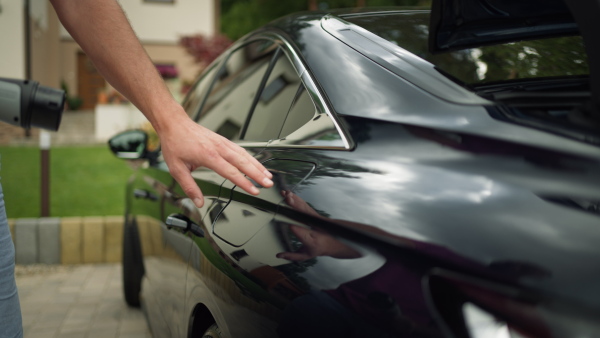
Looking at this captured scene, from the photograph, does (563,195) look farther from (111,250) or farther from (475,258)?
(111,250)

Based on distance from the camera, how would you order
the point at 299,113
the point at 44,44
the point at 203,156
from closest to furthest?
the point at 203,156
the point at 299,113
the point at 44,44

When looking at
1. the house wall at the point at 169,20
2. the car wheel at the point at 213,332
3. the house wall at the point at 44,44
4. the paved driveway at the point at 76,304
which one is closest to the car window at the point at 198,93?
the car wheel at the point at 213,332

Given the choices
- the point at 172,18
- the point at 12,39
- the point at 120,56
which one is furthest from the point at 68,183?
the point at 172,18

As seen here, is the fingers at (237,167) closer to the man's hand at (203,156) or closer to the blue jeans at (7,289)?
the man's hand at (203,156)

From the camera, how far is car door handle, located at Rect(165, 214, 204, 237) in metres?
1.94

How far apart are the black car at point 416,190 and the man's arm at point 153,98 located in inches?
6.7

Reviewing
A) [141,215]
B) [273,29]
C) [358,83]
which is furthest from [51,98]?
[141,215]

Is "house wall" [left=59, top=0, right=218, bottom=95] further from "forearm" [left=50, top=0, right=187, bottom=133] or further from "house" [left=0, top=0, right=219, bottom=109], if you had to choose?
"forearm" [left=50, top=0, right=187, bottom=133]

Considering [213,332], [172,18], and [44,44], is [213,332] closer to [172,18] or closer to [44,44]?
[44,44]

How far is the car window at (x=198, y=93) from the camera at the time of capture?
308cm

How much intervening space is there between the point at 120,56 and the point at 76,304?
12.5 ft

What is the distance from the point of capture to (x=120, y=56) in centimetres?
138

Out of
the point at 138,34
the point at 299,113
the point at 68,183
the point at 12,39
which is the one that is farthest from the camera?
the point at 138,34

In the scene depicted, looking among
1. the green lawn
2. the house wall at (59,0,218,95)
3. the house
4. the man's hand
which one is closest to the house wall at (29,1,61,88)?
the house
